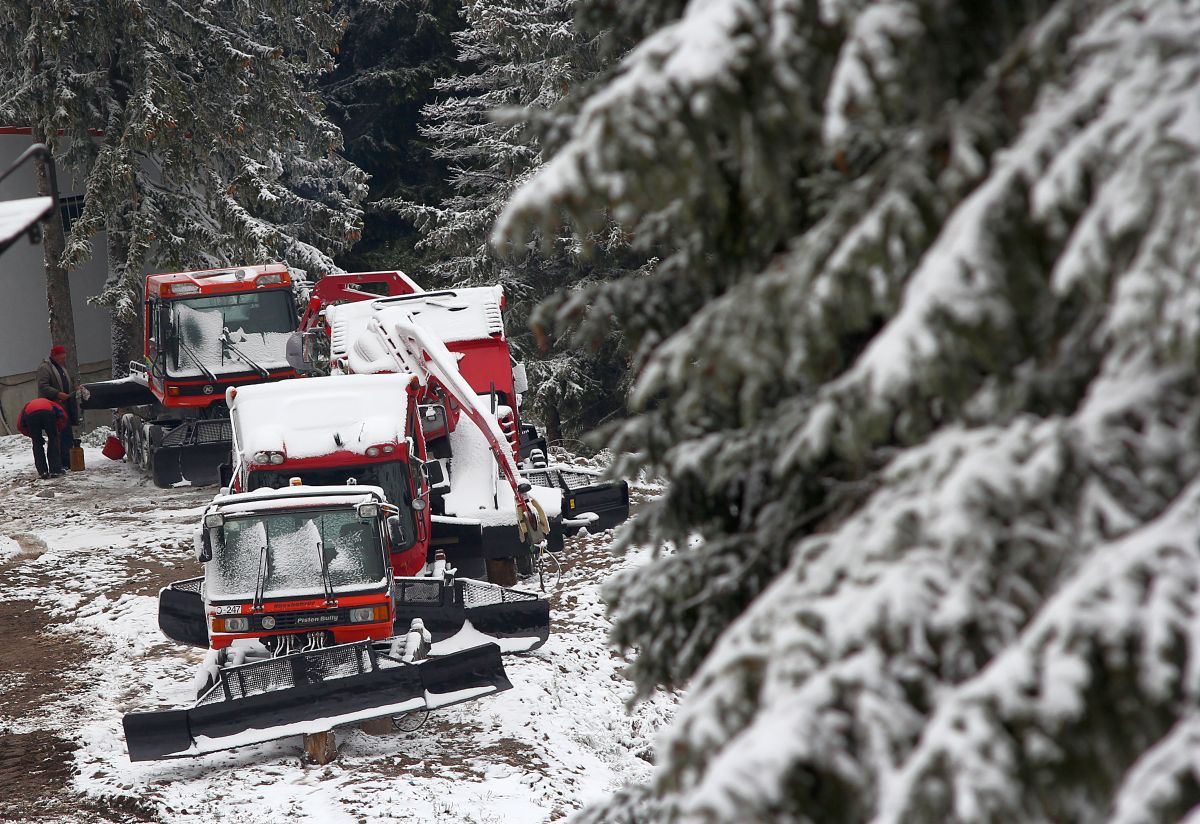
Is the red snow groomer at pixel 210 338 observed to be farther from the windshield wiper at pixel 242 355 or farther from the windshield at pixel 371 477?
the windshield at pixel 371 477

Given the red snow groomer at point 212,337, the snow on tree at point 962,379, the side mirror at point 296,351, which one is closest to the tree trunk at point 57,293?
the red snow groomer at point 212,337

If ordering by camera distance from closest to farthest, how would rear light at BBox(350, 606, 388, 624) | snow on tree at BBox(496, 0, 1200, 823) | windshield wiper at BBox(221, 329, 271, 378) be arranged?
snow on tree at BBox(496, 0, 1200, 823) < rear light at BBox(350, 606, 388, 624) < windshield wiper at BBox(221, 329, 271, 378)

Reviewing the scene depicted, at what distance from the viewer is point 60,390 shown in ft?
65.6

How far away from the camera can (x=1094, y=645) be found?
249cm

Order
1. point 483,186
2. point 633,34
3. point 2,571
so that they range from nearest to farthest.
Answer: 1. point 633,34
2. point 2,571
3. point 483,186

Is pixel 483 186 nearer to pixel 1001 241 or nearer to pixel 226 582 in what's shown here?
pixel 226 582

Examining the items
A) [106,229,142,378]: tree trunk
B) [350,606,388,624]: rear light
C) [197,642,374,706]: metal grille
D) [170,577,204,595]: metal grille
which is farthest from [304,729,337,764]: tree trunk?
[106,229,142,378]: tree trunk

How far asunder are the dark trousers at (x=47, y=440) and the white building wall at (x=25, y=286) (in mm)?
9102

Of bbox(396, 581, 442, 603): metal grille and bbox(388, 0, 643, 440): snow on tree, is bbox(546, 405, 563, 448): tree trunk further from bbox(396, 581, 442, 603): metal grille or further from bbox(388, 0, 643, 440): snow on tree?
bbox(396, 581, 442, 603): metal grille

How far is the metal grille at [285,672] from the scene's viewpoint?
982 centimetres

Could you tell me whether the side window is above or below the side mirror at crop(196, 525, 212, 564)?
above

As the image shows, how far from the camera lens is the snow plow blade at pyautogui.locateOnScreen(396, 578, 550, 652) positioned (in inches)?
448

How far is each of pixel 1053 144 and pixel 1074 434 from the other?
65 centimetres

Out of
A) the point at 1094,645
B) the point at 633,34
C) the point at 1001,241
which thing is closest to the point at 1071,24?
the point at 1001,241
